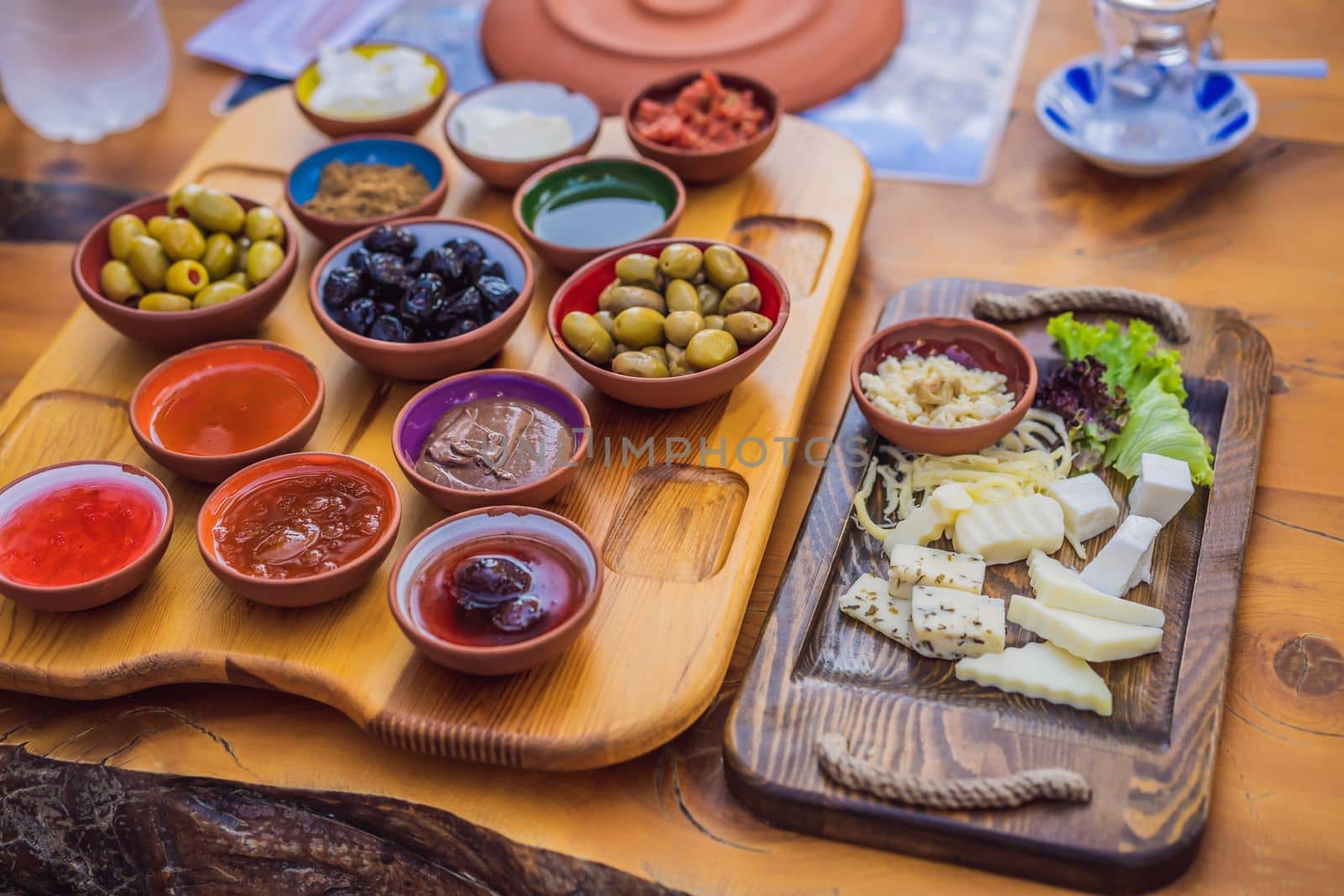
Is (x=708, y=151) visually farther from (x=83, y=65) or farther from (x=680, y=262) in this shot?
(x=83, y=65)

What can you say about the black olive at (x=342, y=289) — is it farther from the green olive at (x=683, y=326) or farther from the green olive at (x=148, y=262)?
the green olive at (x=683, y=326)

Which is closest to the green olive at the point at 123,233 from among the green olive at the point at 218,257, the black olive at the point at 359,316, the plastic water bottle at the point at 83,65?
the green olive at the point at 218,257

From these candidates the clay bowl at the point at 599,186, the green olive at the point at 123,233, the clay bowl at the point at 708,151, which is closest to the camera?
the green olive at the point at 123,233

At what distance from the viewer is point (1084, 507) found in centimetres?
201

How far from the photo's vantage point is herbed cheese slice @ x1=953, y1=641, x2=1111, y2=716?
1764mm

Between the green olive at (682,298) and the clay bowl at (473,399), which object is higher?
the green olive at (682,298)

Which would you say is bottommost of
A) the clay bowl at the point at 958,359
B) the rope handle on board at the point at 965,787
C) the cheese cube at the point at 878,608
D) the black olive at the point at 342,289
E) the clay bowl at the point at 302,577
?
the cheese cube at the point at 878,608

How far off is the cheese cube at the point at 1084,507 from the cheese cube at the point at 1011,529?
0.07ft

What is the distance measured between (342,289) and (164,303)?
354 mm

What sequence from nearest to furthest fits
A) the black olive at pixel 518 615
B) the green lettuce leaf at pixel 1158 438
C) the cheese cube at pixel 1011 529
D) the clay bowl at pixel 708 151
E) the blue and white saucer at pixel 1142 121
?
the black olive at pixel 518 615 < the cheese cube at pixel 1011 529 < the green lettuce leaf at pixel 1158 438 < the clay bowl at pixel 708 151 < the blue and white saucer at pixel 1142 121

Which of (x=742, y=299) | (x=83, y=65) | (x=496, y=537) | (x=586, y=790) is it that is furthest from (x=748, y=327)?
(x=83, y=65)

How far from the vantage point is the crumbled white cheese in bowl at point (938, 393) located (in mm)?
2105

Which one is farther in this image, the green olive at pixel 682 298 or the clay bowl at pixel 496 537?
the green olive at pixel 682 298

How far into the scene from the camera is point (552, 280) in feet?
8.29
